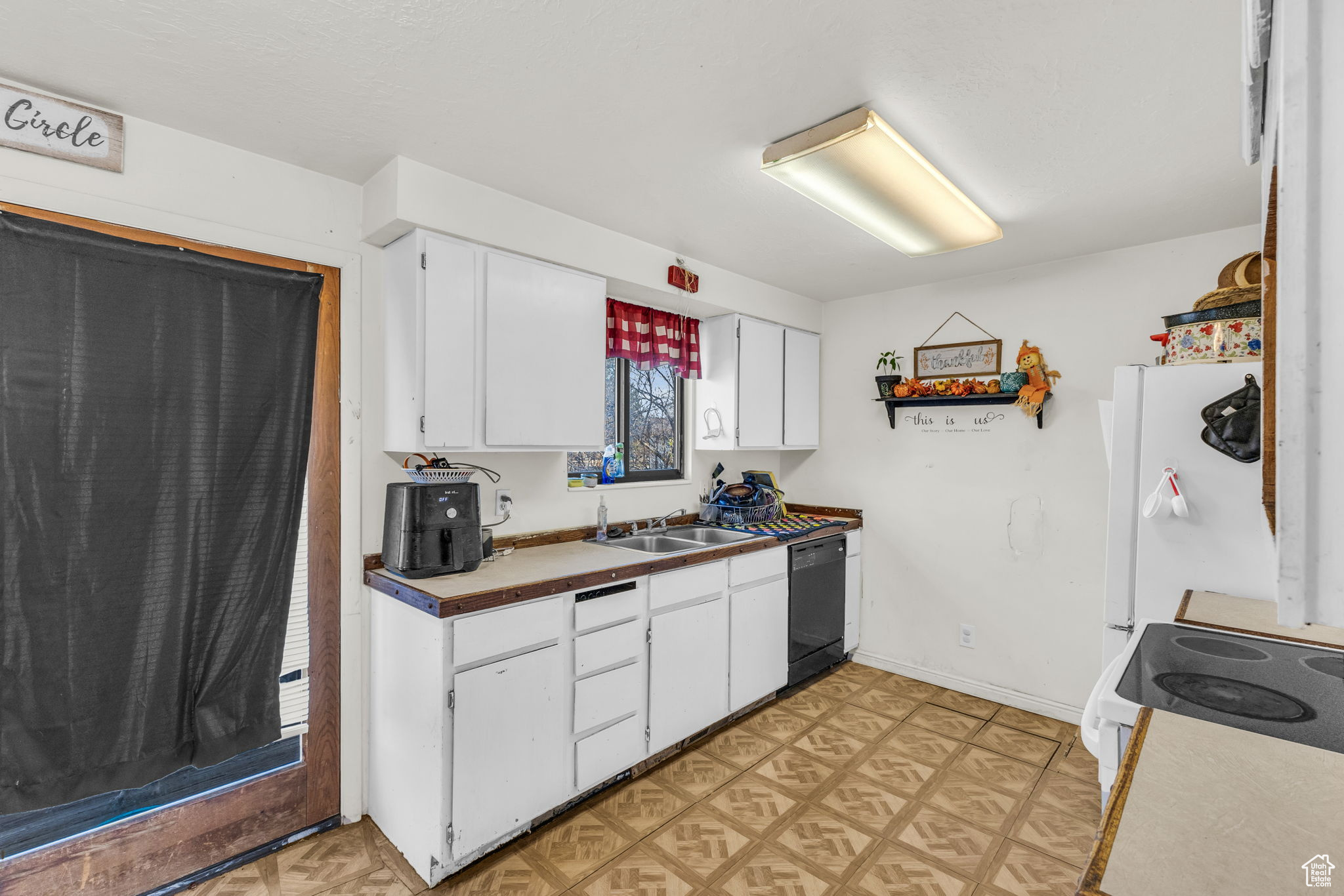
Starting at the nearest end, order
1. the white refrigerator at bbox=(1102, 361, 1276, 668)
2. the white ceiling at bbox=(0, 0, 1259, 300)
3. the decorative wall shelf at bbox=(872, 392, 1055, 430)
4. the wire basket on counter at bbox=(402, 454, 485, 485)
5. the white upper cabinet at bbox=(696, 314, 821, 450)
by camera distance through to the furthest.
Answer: the white ceiling at bbox=(0, 0, 1259, 300) < the white refrigerator at bbox=(1102, 361, 1276, 668) < the wire basket on counter at bbox=(402, 454, 485, 485) < the decorative wall shelf at bbox=(872, 392, 1055, 430) < the white upper cabinet at bbox=(696, 314, 821, 450)

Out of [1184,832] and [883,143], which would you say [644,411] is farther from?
[1184,832]

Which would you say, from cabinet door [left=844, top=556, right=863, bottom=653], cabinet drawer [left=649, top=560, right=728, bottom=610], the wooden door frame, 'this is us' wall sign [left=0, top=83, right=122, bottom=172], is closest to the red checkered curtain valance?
cabinet drawer [left=649, top=560, right=728, bottom=610]

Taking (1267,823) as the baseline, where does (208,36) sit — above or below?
above

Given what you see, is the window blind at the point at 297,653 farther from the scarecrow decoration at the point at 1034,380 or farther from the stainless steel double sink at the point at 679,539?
the scarecrow decoration at the point at 1034,380

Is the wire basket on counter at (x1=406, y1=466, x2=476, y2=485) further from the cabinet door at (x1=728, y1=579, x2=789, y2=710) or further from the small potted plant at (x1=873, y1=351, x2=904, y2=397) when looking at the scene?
A: the small potted plant at (x1=873, y1=351, x2=904, y2=397)

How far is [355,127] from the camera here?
6.20 feet

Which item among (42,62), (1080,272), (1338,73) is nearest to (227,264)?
(42,62)

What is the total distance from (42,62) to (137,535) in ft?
4.21

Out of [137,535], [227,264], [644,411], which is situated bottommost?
[137,535]

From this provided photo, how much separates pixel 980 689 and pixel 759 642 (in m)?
1.37

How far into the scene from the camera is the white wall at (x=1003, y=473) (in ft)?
9.88

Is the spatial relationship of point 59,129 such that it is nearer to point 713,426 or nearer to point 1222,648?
point 713,426

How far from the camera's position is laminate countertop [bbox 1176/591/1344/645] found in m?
1.62

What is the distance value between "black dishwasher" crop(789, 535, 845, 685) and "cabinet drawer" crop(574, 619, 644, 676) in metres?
1.13
